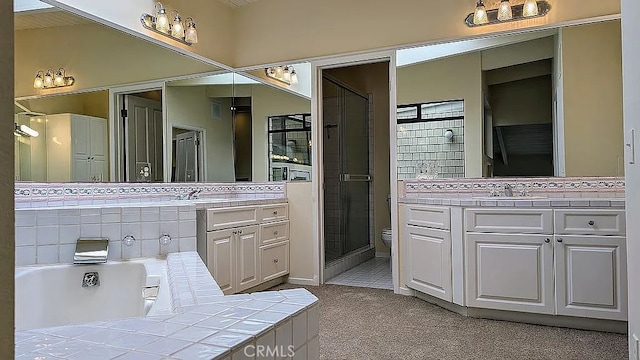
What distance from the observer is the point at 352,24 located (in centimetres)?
380

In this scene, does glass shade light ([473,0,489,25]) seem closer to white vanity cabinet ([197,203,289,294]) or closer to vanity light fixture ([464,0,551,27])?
vanity light fixture ([464,0,551,27])

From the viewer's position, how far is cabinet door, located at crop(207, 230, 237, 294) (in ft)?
10.2

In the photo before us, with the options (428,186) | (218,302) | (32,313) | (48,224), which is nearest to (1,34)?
(218,302)

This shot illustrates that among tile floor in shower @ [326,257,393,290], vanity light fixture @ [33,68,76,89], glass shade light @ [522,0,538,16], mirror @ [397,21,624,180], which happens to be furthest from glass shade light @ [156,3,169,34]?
glass shade light @ [522,0,538,16]

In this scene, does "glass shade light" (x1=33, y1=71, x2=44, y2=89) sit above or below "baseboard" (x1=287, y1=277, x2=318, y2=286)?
above

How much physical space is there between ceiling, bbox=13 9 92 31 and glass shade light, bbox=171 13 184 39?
761mm

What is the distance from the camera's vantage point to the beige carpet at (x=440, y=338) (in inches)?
89.5

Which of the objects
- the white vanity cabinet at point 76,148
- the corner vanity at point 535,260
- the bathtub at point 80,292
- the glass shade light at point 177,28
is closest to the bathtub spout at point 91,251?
the bathtub at point 80,292

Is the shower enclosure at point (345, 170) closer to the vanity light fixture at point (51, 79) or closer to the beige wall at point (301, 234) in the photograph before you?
the beige wall at point (301, 234)

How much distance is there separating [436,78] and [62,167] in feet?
9.21

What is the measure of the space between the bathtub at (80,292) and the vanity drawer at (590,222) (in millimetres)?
2296

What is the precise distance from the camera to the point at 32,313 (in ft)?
6.54

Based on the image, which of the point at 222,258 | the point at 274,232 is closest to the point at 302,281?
the point at 274,232

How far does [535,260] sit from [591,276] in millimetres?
306
